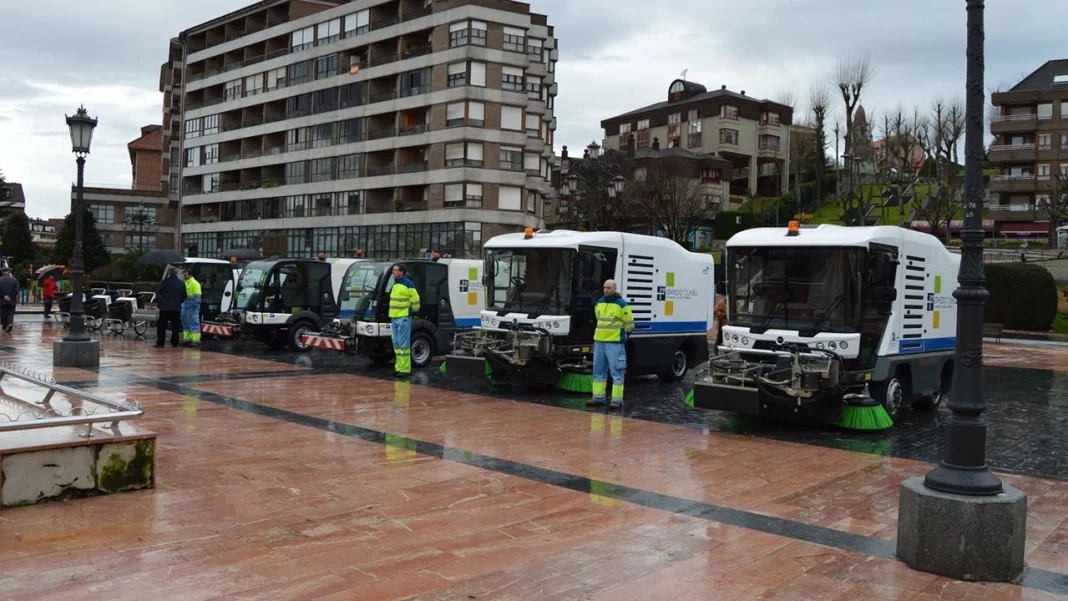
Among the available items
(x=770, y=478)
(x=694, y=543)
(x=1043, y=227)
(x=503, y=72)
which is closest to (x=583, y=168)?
(x=770, y=478)

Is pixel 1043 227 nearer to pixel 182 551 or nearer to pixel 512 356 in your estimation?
pixel 512 356

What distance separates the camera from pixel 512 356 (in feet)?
44.6

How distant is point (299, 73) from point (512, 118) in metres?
18.6

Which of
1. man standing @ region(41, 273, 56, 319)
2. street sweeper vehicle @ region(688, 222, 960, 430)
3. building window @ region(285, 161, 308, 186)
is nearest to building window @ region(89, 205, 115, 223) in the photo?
building window @ region(285, 161, 308, 186)

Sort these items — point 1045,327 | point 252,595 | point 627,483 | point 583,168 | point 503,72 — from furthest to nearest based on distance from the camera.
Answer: point 503,72
point 1045,327
point 583,168
point 627,483
point 252,595

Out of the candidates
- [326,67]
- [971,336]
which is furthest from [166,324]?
[326,67]

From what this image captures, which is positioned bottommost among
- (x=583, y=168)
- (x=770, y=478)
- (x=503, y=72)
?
(x=770, y=478)

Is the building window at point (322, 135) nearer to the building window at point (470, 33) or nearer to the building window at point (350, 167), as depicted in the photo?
the building window at point (350, 167)

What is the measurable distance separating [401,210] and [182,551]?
49757mm

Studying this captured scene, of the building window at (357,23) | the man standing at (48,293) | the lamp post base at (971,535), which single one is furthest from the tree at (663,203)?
the lamp post base at (971,535)

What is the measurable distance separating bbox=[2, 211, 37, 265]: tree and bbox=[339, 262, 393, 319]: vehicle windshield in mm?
70871

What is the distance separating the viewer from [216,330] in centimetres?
2106

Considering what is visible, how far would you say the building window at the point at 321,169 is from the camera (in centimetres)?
5931

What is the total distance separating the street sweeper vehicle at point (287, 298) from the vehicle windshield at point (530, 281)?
643cm
